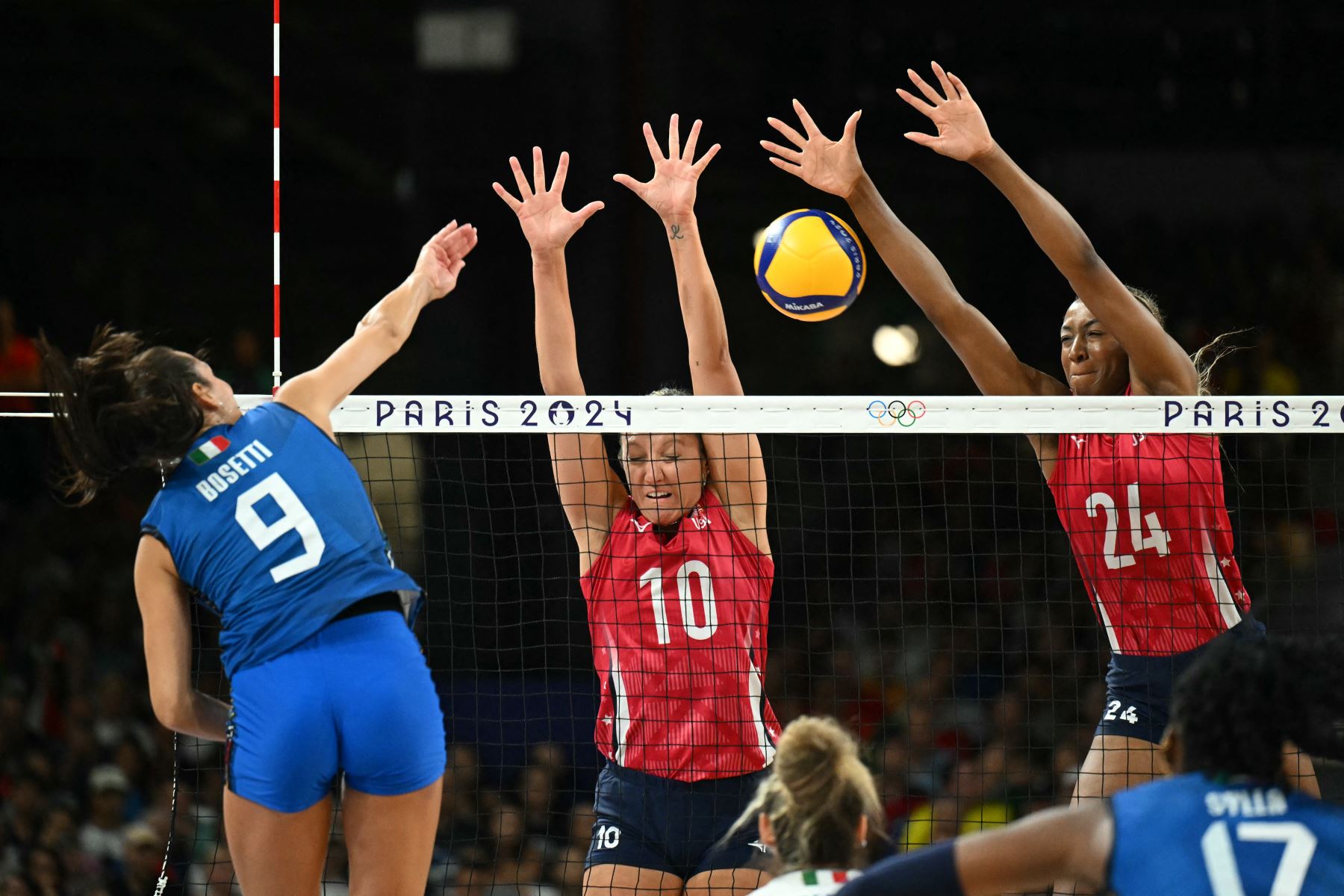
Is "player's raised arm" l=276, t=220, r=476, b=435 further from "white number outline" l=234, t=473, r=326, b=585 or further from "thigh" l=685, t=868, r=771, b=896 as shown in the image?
"thigh" l=685, t=868, r=771, b=896

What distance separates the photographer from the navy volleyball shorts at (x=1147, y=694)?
16.3 ft

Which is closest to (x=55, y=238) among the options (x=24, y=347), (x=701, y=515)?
(x=24, y=347)

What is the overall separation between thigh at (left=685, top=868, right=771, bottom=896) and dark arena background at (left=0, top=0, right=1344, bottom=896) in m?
3.87

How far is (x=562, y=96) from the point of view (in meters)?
11.9

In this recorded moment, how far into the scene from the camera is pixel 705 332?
16.7 ft

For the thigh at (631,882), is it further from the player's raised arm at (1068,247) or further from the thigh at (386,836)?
the player's raised arm at (1068,247)

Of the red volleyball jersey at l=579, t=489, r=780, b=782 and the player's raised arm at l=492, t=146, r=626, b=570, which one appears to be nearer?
the red volleyball jersey at l=579, t=489, r=780, b=782

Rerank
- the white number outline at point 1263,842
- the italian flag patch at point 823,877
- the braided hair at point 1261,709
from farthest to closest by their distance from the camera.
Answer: the italian flag patch at point 823,877
the braided hair at point 1261,709
the white number outline at point 1263,842

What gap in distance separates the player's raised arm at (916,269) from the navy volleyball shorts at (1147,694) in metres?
1.01

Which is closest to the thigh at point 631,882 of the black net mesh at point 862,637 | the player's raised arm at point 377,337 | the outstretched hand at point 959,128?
the player's raised arm at point 377,337

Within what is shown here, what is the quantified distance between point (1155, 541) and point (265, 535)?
2.96 meters

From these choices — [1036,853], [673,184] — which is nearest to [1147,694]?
[673,184]

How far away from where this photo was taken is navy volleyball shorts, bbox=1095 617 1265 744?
4.98 meters

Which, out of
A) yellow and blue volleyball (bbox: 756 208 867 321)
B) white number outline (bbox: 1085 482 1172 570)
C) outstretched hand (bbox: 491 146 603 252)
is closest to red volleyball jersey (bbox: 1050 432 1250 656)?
white number outline (bbox: 1085 482 1172 570)
